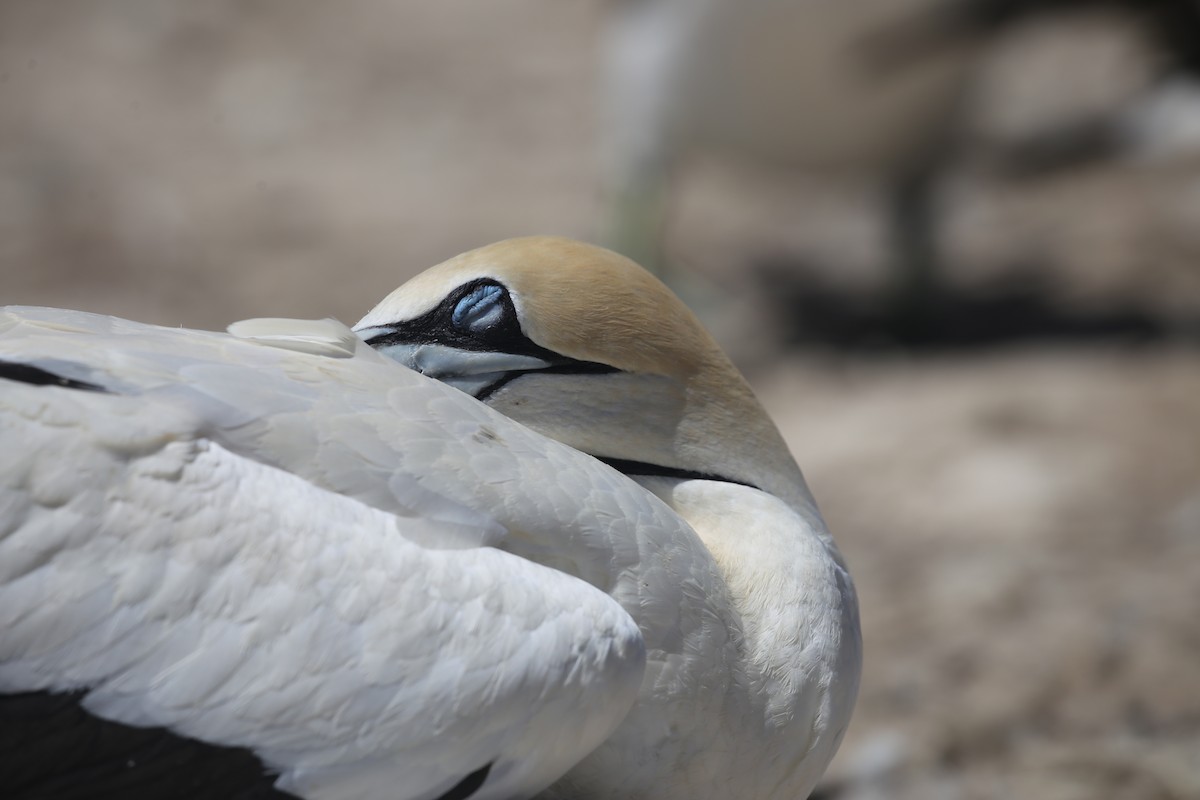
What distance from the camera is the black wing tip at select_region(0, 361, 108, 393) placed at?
1904 mm

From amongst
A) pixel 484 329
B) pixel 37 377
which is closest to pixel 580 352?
pixel 484 329

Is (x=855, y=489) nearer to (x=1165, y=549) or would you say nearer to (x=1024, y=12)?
(x=1165, y=549)

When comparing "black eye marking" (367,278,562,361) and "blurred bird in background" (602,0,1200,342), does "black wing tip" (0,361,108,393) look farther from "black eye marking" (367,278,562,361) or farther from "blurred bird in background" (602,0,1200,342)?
"blurred bird in background" (602,0,1200,342)

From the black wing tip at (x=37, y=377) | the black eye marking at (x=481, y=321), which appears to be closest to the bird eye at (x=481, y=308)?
the black eye marking at (x=481, y=321)

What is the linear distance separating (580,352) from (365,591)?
2.26ft

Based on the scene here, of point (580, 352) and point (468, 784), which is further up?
point (580, 352)

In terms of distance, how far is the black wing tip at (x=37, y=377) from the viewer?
190 cm

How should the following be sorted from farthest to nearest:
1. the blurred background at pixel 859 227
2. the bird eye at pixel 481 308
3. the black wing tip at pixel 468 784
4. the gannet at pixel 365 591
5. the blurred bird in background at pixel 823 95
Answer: the blurred bird in background at pixel 823 95, the blurred background at pixel 859 227, the bird eye at pixel 481 308, the black wing tip at pixel 468 784, the gannet at pixel 365 591

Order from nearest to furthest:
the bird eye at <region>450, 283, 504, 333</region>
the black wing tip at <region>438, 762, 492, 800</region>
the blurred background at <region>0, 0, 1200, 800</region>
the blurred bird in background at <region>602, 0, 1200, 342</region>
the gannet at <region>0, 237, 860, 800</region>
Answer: the gannet at <region>0, 237, 860, 800</region> < the black wing tip at <region>438, 762, 492, 800</region> < the bird eye at <region>450, 283, 504, 333</region> < the blurred background at <region>0, 0, 1200, 800</region> < the blurred bird in background at <region>602, 0, 1200, 342</region>

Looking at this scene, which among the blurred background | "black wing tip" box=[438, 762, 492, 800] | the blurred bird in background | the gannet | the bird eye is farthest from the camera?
the blurred bird in background

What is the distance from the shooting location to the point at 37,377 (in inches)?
75.3

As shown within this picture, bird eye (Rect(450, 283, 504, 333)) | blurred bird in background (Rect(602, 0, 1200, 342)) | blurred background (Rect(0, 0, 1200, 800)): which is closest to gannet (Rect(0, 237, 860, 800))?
bird eye (Rect(450, 283, 504, 333))

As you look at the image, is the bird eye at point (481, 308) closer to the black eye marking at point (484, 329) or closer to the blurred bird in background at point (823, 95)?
the black eye marking at point (484, 329)

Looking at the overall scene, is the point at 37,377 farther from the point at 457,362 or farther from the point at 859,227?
the point at 859,227
